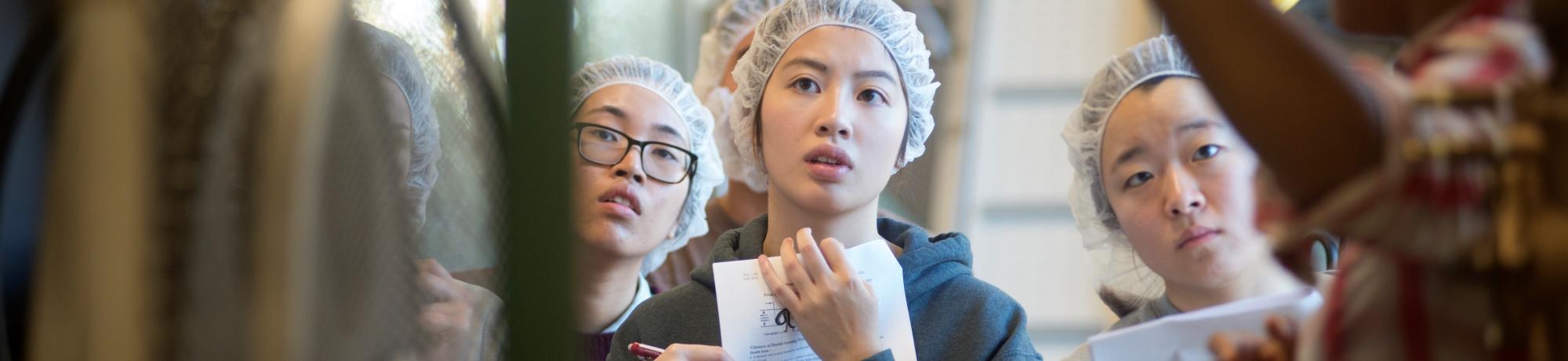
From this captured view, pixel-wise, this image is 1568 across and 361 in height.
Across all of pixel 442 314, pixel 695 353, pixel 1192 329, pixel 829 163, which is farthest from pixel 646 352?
pixel 442 314

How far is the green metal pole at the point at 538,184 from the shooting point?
51 cm

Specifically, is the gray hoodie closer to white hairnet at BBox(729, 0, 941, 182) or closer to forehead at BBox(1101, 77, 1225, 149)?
white hairnet at BBox(729, 0, 941, 182)

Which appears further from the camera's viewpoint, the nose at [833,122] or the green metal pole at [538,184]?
the nose at [833,122]

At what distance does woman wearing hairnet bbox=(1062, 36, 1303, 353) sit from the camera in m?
1.75

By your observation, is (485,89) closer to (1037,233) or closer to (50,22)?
(50,22)

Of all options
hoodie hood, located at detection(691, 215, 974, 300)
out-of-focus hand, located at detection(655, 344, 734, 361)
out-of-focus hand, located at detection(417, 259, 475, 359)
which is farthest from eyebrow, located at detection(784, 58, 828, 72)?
out-of-focus hand, located at detection(417, 259, 475, 359)

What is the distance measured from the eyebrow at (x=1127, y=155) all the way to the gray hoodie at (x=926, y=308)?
0.95 ft

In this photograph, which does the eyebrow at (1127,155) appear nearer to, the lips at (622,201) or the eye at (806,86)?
the eye at (806,86)

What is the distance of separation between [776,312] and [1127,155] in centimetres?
62

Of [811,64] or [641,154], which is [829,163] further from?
[641,154]

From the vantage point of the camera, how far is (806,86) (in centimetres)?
171

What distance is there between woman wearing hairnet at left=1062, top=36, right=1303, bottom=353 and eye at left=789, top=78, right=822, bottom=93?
461mm

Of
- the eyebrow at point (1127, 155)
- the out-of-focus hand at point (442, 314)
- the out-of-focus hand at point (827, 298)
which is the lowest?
the out-of-focus hand at point (442, 314)

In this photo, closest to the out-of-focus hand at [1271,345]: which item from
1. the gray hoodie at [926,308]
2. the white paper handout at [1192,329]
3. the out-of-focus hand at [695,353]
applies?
the white paper handout at [1192,329]
